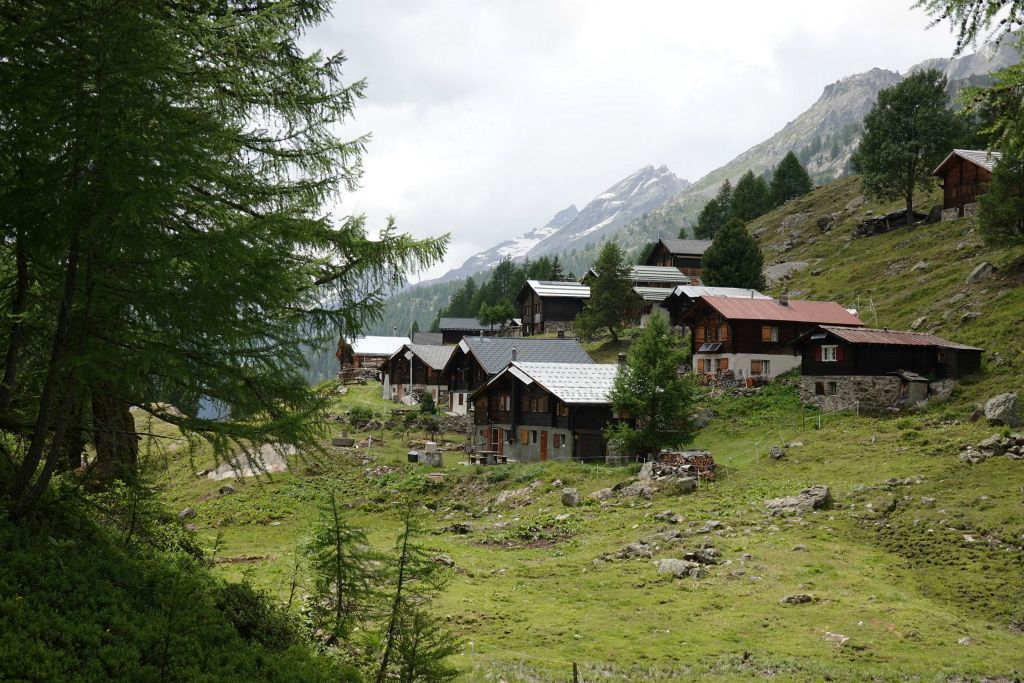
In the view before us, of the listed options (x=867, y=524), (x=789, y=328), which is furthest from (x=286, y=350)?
(x=789, y=328)

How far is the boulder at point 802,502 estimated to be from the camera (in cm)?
2842

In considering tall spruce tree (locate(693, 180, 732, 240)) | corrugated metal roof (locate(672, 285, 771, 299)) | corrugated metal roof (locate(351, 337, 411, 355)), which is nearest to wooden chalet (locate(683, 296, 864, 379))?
corrugated metal roof (locate(672, 285, 771, 299))

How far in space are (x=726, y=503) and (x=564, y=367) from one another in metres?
21.3

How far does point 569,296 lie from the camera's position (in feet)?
317

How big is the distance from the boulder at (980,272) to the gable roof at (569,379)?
2872 centimetres

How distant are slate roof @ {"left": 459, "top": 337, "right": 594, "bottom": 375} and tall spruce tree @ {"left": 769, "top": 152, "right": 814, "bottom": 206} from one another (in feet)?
267

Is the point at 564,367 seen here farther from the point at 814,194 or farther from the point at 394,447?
the point at 814,194

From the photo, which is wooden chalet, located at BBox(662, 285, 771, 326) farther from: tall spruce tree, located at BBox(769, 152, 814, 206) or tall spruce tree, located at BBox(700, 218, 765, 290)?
tall spruce tree, located at BBox(769, 152, 814, 206)

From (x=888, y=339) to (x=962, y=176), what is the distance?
4291 centimetres

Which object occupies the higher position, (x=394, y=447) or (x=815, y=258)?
(x=815, y=258)

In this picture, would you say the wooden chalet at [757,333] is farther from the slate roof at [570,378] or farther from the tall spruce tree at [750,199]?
the tall spruce tree at [750,199]

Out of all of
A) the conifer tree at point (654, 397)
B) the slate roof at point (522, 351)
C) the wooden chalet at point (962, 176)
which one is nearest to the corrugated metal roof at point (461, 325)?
the slate roof at point (522, 351)

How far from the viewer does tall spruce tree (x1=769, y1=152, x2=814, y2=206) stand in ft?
420

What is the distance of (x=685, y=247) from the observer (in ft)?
364
